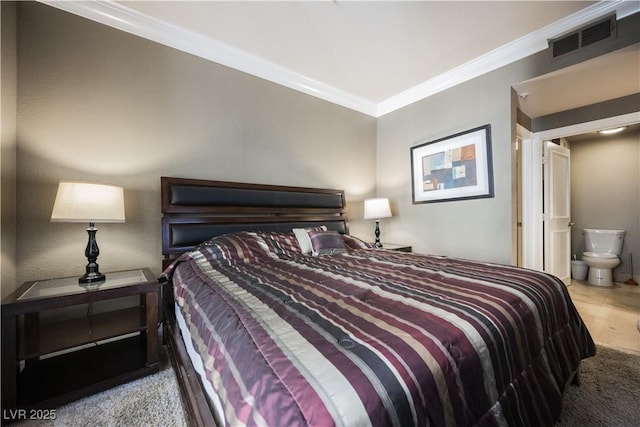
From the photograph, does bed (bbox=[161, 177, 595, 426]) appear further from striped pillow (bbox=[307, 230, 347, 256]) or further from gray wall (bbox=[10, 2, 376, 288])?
gray wall (bbox=[10, 2, 376, 288])

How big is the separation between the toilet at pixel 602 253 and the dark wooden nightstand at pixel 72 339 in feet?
18.0

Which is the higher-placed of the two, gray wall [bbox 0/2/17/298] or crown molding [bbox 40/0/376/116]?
crown molding [bbox 40/0/376/116]

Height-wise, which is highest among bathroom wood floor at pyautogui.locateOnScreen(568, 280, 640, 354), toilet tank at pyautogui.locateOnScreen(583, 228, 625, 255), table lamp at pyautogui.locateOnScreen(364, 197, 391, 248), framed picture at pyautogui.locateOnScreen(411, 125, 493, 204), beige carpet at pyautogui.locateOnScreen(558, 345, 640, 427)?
framed picture at pyautogui.locateOnScreen(411, 125, 493, 204)

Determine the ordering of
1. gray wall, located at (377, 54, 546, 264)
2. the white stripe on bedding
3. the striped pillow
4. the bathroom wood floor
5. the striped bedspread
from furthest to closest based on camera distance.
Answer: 1. gray wall, located at (377, 54, 546, 264)
2. the striped pillow
3. the bathroom wood floor
4. the white stripe on bedding
5. the striped bedspread

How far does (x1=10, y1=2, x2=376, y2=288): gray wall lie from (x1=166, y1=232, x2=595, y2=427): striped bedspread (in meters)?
1.02

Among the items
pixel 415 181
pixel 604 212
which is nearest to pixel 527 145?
pixel 415 181

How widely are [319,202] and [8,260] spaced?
8.27 ft

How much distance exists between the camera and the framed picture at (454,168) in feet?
9.00

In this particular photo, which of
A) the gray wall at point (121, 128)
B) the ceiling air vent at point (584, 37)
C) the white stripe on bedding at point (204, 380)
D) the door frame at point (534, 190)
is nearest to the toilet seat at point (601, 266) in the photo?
the door frame at point (534, 190)

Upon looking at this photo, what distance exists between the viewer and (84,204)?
5.04 ft

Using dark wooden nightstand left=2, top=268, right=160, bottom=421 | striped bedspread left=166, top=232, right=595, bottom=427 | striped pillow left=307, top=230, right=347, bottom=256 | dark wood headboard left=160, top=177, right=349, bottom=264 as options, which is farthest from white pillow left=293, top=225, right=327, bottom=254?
dark wooden nightstand left=2, top=268, right=160, bottom=421

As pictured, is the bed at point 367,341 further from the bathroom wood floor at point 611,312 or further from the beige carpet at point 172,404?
the bathroom wood floor at point 611,312

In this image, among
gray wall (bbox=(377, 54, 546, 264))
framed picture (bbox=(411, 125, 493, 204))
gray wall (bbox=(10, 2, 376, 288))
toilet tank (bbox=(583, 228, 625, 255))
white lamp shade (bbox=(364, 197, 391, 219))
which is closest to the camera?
gray wall (bbox=(10, 2, 376, 288))

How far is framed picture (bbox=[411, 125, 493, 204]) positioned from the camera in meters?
2.74
